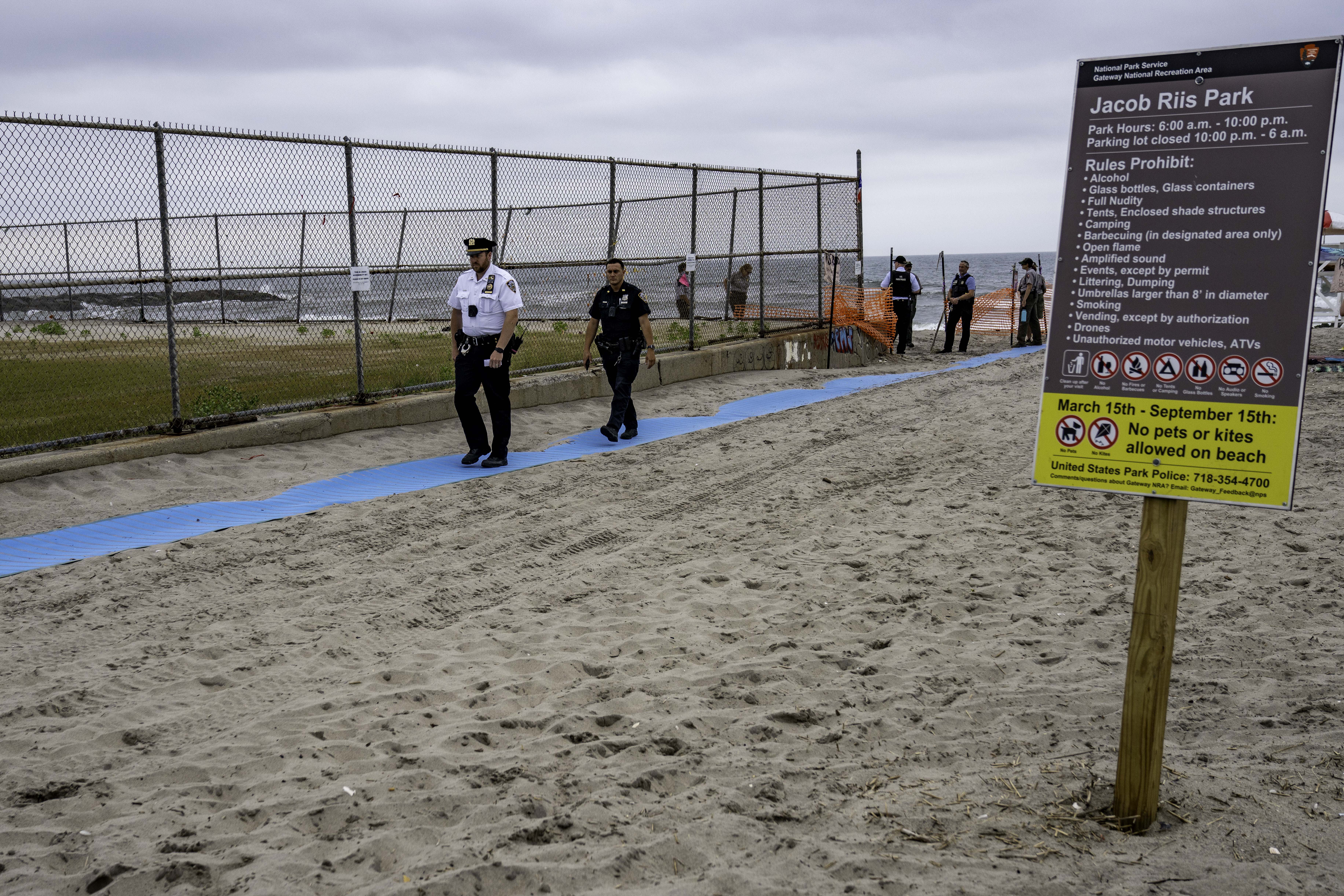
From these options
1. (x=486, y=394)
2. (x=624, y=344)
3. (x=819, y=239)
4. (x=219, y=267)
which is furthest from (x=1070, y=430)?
(x=819, y=239)

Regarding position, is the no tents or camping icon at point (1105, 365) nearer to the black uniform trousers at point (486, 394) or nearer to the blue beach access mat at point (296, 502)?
the blue beach access mat at point (296, 502)

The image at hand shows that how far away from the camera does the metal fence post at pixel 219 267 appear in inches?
368

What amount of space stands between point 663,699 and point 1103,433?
201 centimetres

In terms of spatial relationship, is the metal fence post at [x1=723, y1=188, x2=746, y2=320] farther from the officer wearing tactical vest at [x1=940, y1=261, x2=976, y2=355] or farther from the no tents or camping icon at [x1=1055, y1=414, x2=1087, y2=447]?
the no tents or camping icon at [x1=1055, y1=414, x2=1087, y2=447]

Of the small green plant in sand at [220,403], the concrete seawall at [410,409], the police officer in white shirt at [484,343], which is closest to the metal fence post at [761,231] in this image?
the concrete seawall at [410,409]

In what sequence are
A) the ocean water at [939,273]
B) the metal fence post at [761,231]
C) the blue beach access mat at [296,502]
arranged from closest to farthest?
the blue beach access mat at [296,502] → the metal fence post at [761,231] → the ocean water at [939,273]

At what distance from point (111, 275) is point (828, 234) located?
11219 millimetres

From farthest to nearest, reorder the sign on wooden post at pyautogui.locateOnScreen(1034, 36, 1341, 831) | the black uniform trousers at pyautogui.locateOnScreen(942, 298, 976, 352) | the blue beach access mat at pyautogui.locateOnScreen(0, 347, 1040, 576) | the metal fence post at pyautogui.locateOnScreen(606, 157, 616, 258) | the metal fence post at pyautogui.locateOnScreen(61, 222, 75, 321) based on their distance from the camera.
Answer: the black uniform trousers at pyautogui.locateOnScreen(942, 298, 976, 352) → the metal fence post at pyautogui.locateOnScreen(606, 157, 616, 258) → the metal fence post at pyautogui.locateOnScreen(61, 222, 75, 321) → the blue beach access mat at pyautogui.locateOnScreen(0, 347, 1040, 576) → the sign on wooden post at pyautogui.locateOnScreen(1034, 36, 1341, 831)

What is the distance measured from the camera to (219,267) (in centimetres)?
963

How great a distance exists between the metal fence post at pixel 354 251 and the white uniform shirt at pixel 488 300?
171 centimetres

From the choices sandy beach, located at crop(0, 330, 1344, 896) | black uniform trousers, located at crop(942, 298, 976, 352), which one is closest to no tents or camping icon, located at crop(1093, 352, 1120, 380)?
sandy beach, located at crop(0, 330, 1344, 896)

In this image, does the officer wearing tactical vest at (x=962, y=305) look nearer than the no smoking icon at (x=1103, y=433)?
No

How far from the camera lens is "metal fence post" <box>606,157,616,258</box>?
12578 millimetres

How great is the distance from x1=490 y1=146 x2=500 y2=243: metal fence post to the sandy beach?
4.25 meters
